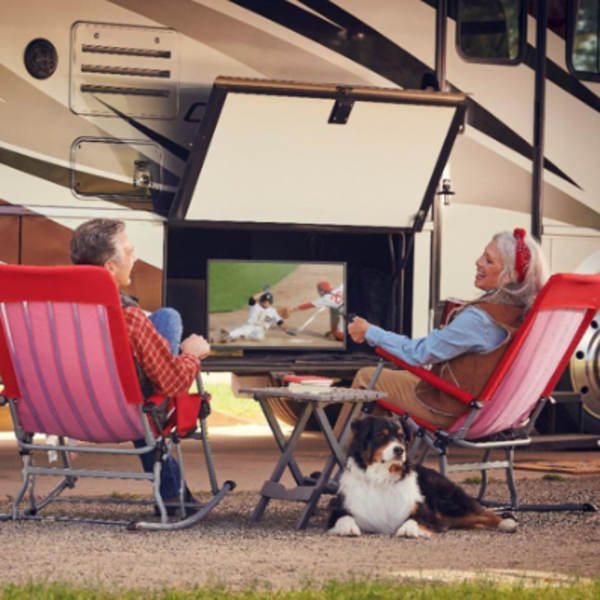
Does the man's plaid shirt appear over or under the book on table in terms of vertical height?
over

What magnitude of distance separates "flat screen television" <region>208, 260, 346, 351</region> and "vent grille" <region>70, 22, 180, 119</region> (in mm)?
953

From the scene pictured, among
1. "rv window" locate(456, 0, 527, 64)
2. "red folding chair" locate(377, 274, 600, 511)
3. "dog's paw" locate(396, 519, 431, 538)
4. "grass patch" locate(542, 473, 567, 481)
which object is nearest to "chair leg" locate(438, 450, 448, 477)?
"red folding chair" locate(377, 274, 600, 511)

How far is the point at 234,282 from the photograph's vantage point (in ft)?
24.4

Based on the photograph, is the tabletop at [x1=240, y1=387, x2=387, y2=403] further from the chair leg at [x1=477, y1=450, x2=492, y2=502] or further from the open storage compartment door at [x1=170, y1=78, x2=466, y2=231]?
the open storage compartment door at [x1=170, y1=78, x2=466, y2=231]

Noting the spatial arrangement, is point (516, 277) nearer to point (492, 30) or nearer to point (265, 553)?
point (265, 553)

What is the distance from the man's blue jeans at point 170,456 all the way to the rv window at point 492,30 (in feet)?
9.99

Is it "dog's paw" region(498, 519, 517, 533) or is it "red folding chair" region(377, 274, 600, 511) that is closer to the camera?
"dog's paw" region(498, 519, 517, 533)

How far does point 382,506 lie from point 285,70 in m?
3.12

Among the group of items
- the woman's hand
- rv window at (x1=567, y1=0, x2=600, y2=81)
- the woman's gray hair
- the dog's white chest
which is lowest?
the dog's white chest

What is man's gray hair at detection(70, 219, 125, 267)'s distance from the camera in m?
5.06

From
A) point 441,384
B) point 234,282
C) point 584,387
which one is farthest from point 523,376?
point 584,387

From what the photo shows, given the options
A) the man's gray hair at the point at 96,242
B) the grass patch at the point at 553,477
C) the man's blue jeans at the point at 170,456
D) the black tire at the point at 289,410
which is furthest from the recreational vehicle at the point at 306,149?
the man's gray hair at the point at 96,242

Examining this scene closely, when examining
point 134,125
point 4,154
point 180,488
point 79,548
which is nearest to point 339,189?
point 134,125

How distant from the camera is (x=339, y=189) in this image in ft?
24.4
